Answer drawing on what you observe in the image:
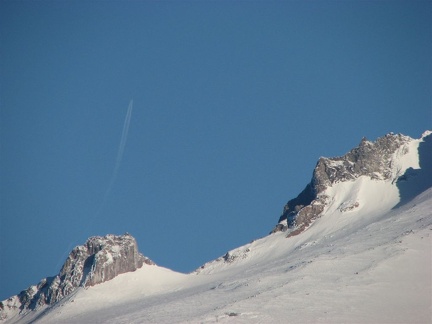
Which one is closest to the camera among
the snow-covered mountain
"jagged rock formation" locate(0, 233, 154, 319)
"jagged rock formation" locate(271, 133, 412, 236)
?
the snow-covered mountain

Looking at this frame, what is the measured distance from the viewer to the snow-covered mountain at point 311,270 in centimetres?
5028

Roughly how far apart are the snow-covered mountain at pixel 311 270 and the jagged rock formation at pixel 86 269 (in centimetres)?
27

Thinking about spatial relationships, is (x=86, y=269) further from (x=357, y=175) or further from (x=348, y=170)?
(x=357, y=175)

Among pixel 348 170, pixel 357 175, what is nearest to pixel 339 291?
pixel 357 175

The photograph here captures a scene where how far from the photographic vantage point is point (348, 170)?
136m

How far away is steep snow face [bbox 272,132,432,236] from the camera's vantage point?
Answer: 412 feet

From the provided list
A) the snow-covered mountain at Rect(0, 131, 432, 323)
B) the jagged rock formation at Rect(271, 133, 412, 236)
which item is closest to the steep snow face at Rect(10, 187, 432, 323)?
the snow-covered mountain at Rect(0, 131, 432, 323)

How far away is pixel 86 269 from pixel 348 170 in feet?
221

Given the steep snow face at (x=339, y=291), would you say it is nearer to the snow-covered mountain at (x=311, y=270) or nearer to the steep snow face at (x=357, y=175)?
the snow-covered mountain at (x=311, y=270)

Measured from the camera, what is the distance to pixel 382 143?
458ft

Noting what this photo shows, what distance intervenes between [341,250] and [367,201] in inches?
1923

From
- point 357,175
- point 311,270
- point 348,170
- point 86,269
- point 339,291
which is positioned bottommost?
point 339,291

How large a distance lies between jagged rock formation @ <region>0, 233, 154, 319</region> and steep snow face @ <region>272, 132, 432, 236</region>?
3621 cm

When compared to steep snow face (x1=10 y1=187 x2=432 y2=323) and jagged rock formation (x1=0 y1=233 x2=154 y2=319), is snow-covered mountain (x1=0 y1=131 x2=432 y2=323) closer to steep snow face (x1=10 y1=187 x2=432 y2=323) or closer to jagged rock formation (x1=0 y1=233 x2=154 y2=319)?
steep snow face (x1=10 y1=187 x2=432 y2=323)
